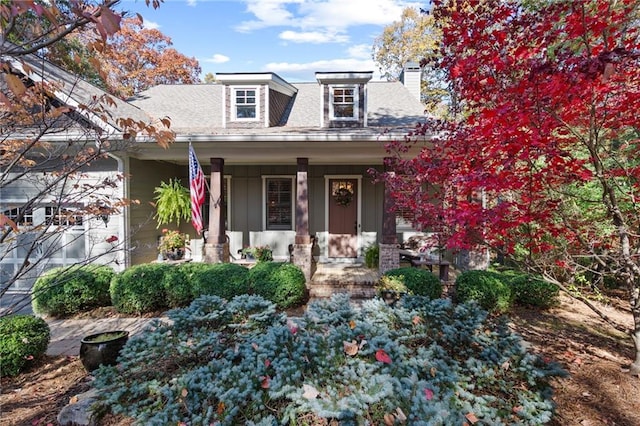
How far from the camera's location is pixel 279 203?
9.77m

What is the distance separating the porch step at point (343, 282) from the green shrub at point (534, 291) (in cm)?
260

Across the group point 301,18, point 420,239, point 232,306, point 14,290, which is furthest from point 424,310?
point 14,290

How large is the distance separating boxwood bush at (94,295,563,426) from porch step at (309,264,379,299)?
3423 millimetres

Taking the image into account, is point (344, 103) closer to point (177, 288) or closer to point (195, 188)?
point (195, 188)

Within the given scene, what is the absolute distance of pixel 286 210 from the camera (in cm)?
977

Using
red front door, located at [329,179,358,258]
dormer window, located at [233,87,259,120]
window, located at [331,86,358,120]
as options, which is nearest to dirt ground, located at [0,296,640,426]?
red front door, located at [329,179,358,258]

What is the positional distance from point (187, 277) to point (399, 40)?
64.9 feet

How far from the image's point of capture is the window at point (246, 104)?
895cm

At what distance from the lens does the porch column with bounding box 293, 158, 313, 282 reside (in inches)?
286

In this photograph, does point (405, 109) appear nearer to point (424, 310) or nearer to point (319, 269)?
point (319, 269)

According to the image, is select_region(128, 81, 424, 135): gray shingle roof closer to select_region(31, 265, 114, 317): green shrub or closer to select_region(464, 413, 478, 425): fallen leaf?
select_region(31, 265, 114, 317): green shrub

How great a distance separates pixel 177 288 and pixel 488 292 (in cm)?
538

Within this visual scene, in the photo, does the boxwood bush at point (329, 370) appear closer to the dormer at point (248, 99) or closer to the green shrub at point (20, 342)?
the green shrub at point (20, 342)

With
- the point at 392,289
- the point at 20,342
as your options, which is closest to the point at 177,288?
the point at 20,342
